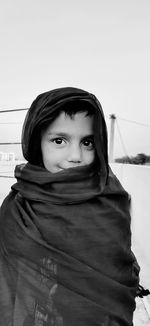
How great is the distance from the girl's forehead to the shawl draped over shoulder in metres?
0.02

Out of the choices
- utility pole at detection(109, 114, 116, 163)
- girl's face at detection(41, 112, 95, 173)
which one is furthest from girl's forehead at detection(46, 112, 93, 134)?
utility pole at detection(109, 114, 116, 163)

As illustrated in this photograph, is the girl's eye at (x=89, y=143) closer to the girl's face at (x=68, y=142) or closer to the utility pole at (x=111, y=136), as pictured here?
the girl's face at (x=68, y=142)

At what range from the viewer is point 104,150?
75 cm

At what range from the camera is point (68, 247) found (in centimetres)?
66

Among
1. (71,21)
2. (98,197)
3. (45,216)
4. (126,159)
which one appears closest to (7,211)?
(45,216)

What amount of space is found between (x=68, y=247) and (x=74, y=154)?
207 millimetres

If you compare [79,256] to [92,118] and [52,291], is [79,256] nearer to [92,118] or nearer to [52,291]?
[52,291]

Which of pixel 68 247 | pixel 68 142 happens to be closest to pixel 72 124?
pixel 68 142

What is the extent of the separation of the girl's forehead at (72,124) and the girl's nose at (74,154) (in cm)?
4

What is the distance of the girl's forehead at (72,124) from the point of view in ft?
2.37

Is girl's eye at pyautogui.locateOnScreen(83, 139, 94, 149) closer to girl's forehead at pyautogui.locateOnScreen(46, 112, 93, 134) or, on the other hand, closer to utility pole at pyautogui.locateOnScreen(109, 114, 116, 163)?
girl's forehead at pyautogui.locateOnScreen(46, 112, 93, 134)

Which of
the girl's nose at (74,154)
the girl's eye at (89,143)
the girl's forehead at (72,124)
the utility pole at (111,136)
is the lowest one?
the utility pole at (111,136)

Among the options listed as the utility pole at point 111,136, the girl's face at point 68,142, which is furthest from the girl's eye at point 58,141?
the utility pole at point 111,136

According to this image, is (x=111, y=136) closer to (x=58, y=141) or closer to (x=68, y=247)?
(x=58, y=141)
